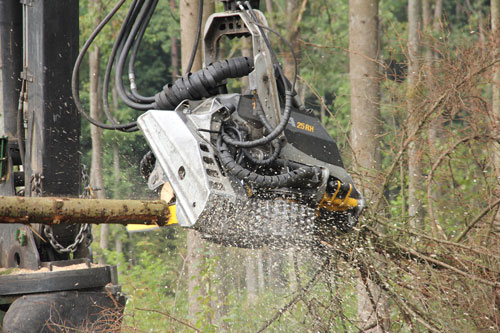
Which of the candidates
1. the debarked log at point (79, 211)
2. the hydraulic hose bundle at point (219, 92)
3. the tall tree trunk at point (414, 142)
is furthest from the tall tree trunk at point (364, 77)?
the debarked log at point (79, 211)

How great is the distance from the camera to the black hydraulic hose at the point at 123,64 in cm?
411

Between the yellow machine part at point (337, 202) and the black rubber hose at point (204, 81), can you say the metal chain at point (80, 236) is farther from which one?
the yellow machine part at point (337, 202)

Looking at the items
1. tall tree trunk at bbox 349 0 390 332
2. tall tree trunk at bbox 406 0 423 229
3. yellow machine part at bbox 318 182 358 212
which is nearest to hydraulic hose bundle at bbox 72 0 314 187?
yellow machine part at bbox 318 182 358 212

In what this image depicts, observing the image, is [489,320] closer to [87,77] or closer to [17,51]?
[17,51]

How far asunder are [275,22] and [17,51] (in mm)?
10651

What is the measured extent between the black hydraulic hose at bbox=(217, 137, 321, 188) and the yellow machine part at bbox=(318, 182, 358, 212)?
0.35 m

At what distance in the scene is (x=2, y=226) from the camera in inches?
166

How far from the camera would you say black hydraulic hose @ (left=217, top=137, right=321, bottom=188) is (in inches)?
140

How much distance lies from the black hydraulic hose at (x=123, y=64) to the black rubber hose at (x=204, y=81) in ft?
0.64

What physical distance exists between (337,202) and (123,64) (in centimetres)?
169

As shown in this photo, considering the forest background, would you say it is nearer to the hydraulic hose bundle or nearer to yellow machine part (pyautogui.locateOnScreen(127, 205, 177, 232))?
yellow machine part (pyautogui.locateOnScreen(127, 205, 177, 232))

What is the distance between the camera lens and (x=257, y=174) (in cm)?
366

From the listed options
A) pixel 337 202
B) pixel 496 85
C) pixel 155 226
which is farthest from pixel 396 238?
pixel 496 85

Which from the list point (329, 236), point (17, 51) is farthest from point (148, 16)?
point (329, 236)
